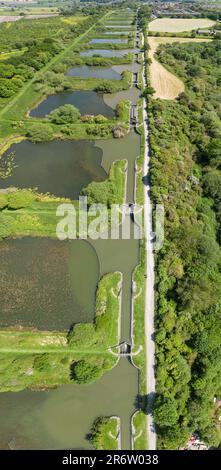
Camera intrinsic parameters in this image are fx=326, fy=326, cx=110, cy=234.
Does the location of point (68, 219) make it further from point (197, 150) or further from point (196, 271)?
point (197, 150)

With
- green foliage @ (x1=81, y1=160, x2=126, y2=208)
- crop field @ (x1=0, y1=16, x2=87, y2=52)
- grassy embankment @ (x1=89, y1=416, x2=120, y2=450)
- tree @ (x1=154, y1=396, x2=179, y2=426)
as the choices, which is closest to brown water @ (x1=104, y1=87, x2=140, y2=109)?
green foliage @ (x1=81, y1=160, x2=126, y2=208)

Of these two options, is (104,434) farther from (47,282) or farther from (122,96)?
(122,96)

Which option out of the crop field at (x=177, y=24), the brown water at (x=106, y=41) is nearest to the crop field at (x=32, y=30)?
the brown water at (x=106, y=41)

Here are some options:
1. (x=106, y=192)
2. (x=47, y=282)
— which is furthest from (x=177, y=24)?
(x=47, y=282)

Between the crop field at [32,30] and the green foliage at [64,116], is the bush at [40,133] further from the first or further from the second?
the crop field at [32,30]

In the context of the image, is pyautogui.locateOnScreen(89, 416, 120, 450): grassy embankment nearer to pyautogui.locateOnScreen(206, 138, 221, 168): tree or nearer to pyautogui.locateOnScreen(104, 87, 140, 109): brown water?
pyautogui.locateOnScreen(206, 138, 221, 168): tree

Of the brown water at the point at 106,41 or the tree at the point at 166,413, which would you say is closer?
the tree at the point at 166,413
